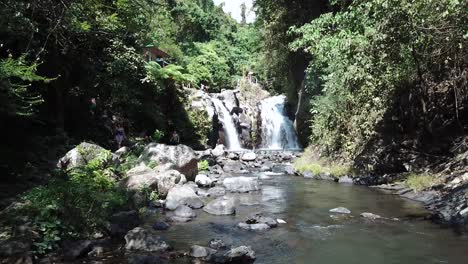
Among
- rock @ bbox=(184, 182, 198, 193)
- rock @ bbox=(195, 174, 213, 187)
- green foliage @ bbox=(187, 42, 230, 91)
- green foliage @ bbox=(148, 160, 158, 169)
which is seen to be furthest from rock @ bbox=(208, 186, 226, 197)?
green foliage @ bbox=(187, 42, 230, 91)

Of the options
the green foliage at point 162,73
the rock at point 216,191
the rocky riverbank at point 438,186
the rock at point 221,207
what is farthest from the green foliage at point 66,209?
the green foliage at point 162,73

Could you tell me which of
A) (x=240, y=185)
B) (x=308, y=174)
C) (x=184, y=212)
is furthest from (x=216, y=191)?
(x=308, y=174)

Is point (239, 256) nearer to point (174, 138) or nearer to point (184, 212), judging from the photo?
point (184, 212)

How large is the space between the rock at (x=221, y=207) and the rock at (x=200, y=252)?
3084 mm

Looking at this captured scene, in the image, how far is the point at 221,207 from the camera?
34.6ft

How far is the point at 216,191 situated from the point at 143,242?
5831 millimetres

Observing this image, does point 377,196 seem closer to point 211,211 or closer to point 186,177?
point 211,211

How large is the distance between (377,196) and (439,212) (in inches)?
117

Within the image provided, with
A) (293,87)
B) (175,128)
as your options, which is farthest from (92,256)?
(293,87)

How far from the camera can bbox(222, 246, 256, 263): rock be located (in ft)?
22.2

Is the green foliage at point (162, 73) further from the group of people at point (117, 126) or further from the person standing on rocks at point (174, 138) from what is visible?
the person standing on rocks at point (174, 138)

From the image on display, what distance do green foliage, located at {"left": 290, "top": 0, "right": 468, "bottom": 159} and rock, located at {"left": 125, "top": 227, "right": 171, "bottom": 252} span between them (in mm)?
6780

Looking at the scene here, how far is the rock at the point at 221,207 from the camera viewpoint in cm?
1042

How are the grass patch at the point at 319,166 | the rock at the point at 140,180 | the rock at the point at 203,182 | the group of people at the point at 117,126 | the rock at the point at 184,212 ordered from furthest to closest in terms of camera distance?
the group of people at the point at 117,126 < the grass patch at the point at 319,166 < the rock at the point at 203,182 < the rock at the point at 140,180 < the rock at the point at 184,212
